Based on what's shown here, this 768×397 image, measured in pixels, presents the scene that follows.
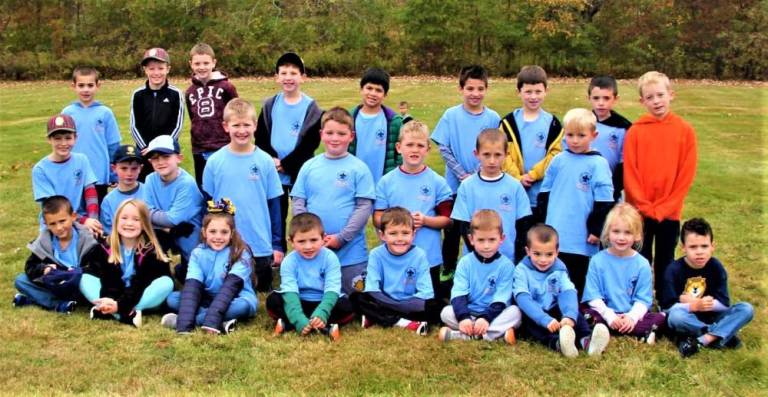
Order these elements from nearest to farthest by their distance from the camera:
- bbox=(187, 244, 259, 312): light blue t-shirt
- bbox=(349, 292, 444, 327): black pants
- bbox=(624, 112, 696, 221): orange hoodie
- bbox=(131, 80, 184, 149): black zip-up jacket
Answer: bbox=(349, 292, 444, 327): black pants < bbox=(187, 244, 259, 312): light blue t-shirt < bbox=(624, 112, 696, 221): orange hoodie < bbox=(131, 80, 184, 149): black zip-up jacket

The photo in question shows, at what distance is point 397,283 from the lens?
543cm

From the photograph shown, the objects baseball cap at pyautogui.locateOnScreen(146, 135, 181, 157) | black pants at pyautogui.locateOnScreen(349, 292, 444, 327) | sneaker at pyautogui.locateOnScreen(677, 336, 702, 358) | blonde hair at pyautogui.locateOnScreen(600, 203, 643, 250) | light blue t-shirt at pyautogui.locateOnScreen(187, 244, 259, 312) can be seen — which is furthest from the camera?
baseball cap at pyautogui.locateOnScreen(146, 135, 181, 157)

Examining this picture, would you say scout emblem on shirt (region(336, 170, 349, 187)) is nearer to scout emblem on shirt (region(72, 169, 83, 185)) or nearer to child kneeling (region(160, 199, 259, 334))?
child kneeling (region(160, 199, 259, 334))

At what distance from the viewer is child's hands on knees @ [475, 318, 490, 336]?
5.03 m

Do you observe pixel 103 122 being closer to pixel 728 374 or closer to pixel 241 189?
pixel 241 189

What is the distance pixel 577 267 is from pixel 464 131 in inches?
59.5

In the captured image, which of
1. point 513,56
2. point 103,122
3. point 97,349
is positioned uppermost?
point 513,56

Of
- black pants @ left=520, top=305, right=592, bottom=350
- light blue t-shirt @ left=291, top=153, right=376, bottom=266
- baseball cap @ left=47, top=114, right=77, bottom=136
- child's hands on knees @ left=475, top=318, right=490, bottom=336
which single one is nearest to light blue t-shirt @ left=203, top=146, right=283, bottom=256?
light blue t-shirt @ left=291, top=153, right=376, bottom=266

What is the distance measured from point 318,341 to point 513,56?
2734 cm

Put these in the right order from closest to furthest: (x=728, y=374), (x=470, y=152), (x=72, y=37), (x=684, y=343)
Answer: (x=728, y=374), (x=684, y=343), (x=470, y=152), (x=72, y=37)

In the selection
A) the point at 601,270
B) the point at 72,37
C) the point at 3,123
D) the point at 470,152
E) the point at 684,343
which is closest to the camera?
the point at 684,343

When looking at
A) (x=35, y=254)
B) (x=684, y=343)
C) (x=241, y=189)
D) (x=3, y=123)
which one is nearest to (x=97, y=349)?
(x=35, y=254)

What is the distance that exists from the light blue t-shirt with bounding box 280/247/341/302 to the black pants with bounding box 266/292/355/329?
0.17 ft

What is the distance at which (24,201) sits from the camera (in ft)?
32.6
